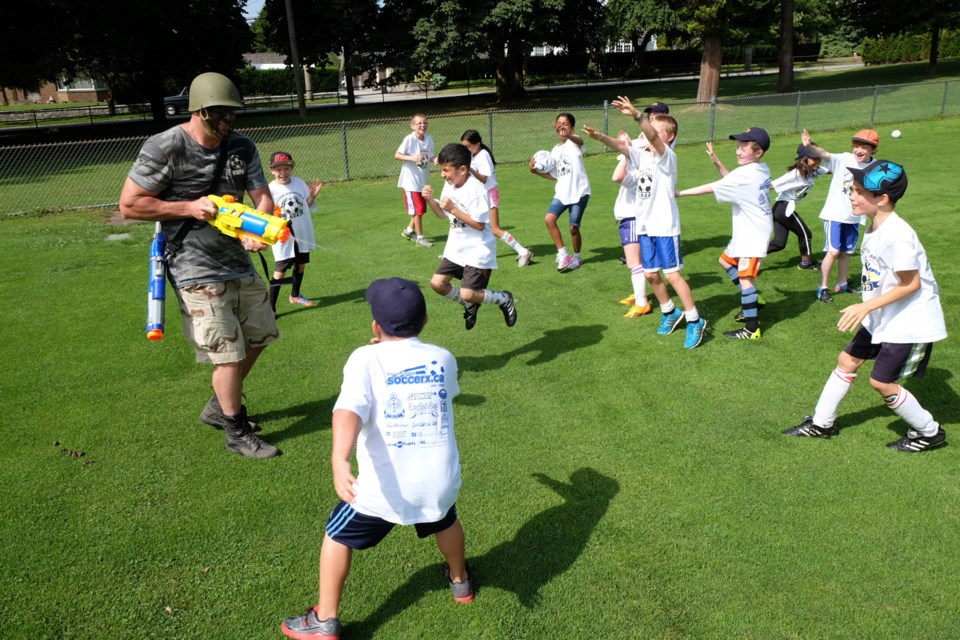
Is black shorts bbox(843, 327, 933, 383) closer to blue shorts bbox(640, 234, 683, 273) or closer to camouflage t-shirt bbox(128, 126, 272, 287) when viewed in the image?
blue shorts bbox(640, 234, 683, 273)

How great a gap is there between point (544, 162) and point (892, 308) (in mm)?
5671

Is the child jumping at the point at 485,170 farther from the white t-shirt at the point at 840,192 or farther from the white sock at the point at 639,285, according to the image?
the white t-shirt at the point at 840,192

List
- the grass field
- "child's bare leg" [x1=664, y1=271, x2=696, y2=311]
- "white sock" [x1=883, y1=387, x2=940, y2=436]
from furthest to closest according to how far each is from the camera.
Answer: "child's bare leg" [x1=664, y1=271, x2=696, y2=311] → "white sock" [x1=883, y1=387, x2=940, y2=436] → the grass field

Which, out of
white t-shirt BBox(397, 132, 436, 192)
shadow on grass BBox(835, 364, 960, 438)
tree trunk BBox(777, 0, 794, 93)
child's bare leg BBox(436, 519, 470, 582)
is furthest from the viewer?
tree trunk BBox(777, 0, 794, 93)

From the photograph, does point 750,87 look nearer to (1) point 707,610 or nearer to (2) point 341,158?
(2) point 341,158

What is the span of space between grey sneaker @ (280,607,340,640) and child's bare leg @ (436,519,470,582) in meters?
0.56

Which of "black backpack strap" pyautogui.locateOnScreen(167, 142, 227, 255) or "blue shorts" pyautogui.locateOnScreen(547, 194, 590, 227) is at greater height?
"black backpack strap" pyautogui.locateOnScreen(167, 142, 227, 255)

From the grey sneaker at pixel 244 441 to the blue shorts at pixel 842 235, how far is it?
6.04m

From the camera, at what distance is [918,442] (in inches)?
179

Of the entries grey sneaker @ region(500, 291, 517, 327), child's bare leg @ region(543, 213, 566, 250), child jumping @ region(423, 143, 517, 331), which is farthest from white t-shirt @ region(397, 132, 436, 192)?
grey sneaker @ region(500, 291, 517, 327)

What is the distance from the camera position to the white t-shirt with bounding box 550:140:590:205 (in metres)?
9.06

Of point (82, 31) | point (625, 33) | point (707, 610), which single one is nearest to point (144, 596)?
point (707, 610)

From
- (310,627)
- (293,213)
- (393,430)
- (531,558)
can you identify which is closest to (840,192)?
(531,558)

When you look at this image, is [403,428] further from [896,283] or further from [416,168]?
[416,168]
